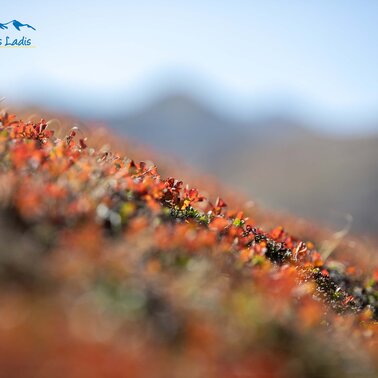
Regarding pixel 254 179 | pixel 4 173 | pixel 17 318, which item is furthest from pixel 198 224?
pixel 254 179

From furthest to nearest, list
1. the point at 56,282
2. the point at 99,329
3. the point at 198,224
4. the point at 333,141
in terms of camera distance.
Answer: the point at 333,141, the point at 198,224, the point at 56,282, the point at 99,329

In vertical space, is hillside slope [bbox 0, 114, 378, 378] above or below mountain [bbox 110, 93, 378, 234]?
above

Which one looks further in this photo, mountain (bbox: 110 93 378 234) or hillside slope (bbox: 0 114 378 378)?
mountain (bbox: 110 93 378 234)

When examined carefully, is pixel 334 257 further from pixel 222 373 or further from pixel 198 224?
pixel 222 373

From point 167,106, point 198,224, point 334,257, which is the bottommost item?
point 167,106

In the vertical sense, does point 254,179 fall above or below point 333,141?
below
